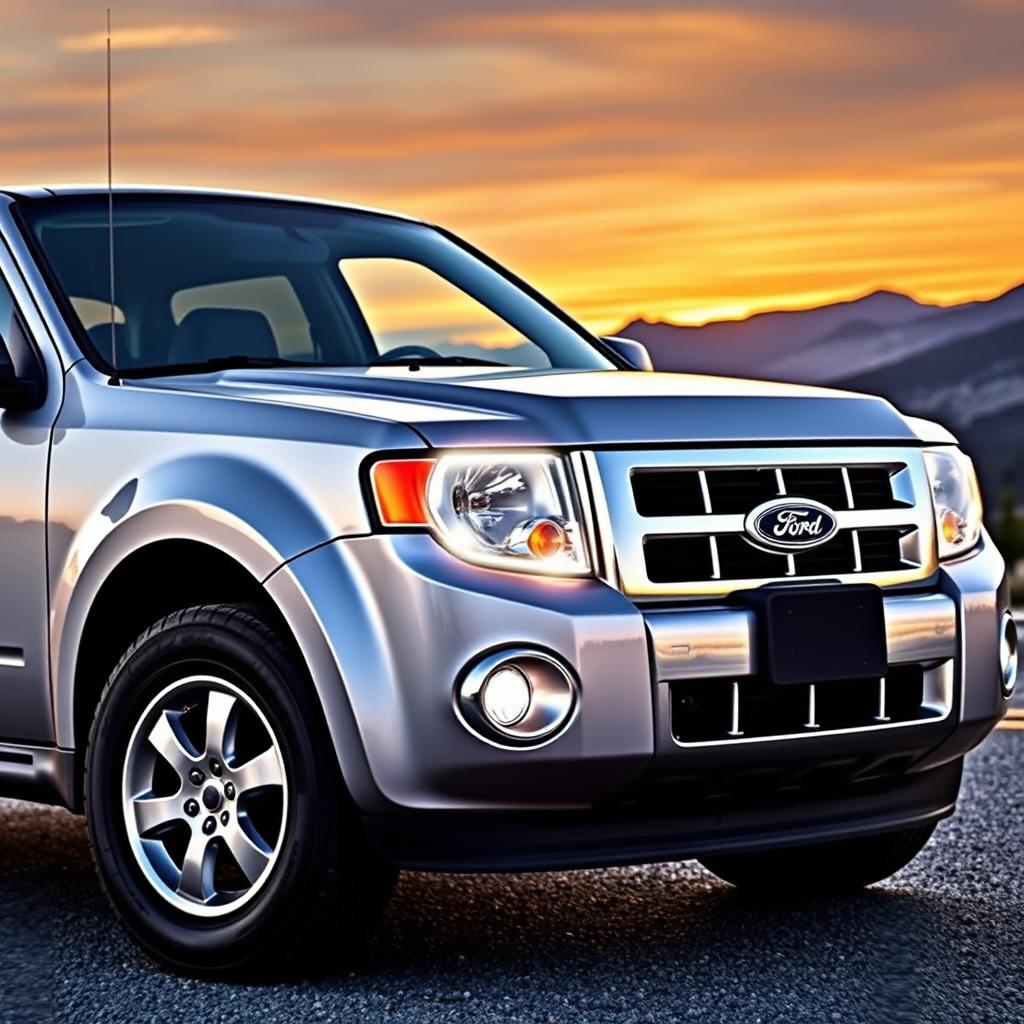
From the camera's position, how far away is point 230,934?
4262 mm

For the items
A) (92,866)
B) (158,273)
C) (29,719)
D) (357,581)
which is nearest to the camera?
(357,581)

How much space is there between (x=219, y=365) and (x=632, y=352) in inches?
56.5

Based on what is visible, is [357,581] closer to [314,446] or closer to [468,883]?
[314,446]

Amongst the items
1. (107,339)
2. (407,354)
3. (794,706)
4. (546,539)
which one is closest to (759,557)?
(794,706)

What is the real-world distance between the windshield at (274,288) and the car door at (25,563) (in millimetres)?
199

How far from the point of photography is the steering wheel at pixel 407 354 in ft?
18.1

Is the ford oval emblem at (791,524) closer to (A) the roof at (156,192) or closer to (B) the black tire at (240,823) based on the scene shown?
(B) the black tire at (240,823)

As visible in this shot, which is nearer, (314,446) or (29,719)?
(314,446)

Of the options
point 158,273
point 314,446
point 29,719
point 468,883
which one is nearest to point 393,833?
point 314,446

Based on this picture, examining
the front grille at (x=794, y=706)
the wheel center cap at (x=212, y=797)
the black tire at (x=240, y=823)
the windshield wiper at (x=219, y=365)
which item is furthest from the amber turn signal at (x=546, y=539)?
the windshield wiper at (x=219, y=365)

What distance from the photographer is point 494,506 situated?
4.14 m

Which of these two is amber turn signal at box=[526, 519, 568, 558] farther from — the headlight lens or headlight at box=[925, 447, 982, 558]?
headlight at box=[925, 447, 982, 558]

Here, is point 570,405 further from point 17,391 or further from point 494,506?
point 17,391

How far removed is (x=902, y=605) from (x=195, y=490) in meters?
1.53
